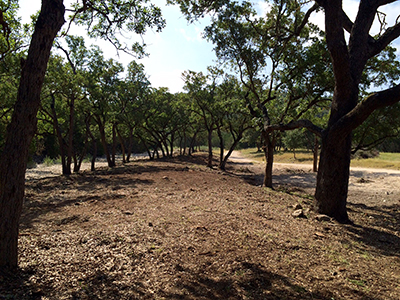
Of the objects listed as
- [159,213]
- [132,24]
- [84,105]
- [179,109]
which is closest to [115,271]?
[159,213]

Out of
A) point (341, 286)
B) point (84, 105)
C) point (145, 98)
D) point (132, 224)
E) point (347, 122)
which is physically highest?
point (145, 98)

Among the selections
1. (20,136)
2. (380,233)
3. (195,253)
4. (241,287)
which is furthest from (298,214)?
(20,136)

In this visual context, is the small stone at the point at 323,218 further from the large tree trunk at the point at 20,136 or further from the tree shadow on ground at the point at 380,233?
the large tree trunk at the point at 20,136

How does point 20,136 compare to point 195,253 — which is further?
point 195,253

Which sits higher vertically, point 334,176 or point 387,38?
point 387,38

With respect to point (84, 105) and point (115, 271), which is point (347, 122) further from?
point (84, 105)

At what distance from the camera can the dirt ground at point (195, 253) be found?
3.34 m

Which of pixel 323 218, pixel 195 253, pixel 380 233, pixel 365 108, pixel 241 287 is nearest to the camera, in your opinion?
pixel 241 287

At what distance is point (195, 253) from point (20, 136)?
3.12 meters

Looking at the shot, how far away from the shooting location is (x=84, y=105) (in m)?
15.9

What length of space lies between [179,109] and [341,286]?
26.6 metres

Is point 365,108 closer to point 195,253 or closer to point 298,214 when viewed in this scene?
point 298,214

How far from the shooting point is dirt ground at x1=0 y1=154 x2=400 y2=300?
334cm

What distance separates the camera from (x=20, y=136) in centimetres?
316
